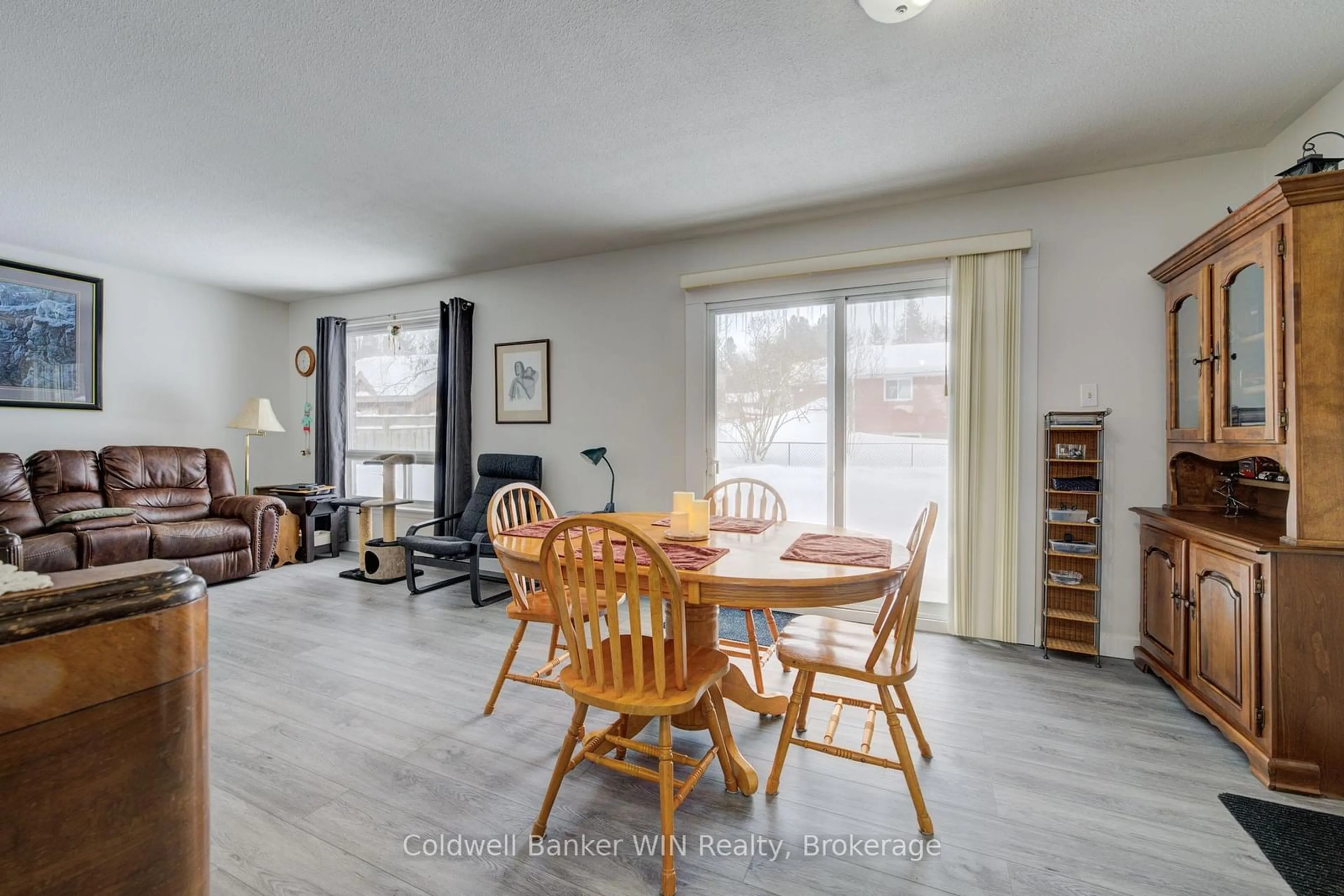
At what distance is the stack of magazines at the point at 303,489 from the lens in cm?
518

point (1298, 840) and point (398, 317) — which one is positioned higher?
point (398, 317)

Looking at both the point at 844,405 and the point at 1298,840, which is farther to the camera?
the point at 844,405

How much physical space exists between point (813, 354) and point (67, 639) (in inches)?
140

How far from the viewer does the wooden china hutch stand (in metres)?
1.85

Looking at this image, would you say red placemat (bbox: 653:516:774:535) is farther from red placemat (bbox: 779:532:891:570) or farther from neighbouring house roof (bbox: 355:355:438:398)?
neighbouring house roof (bbox: 355:355:438:398)

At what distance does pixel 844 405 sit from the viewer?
11.8 ft

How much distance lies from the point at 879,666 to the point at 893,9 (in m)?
2.08

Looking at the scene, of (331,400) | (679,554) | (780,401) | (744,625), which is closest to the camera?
(679,554)

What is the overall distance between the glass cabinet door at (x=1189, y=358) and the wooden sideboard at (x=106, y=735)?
3.36 meters

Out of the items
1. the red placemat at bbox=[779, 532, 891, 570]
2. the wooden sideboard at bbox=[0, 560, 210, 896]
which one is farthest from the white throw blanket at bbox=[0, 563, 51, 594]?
the red placemat at bbox=[779, 532, 891, 570]

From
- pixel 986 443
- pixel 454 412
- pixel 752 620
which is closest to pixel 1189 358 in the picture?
pixel 986 443

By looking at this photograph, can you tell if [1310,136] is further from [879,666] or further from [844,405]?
[879,666]

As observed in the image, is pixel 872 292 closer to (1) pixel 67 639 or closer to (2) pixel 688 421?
(2) pixel 688 421

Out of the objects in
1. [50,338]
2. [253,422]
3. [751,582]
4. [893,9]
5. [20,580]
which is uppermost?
[893,9]
